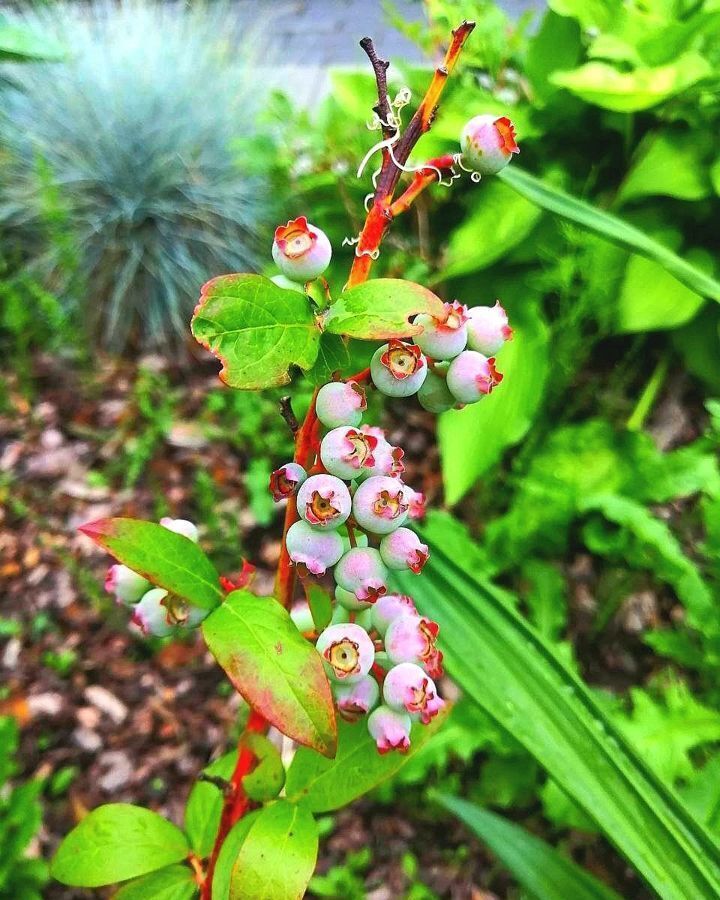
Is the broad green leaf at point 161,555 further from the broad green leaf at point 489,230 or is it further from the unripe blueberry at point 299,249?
the broad green leaf at point 489,230

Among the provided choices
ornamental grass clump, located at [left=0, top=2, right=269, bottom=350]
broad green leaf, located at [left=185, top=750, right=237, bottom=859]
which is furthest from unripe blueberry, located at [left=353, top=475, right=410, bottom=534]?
ornamental grass clump, located at [left=0, top=2, right=269, bottom=350]

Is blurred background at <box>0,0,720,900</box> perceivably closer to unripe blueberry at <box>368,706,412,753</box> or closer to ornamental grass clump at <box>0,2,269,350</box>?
ornamental grass clump at <box>0,2,269,350</box>

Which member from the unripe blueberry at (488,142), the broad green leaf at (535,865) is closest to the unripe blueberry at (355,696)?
the unripe blueberry at (488,142)

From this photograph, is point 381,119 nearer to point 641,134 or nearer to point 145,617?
point 145,617

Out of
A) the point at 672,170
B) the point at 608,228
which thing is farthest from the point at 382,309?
the point at 672,170

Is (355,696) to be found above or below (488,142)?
below

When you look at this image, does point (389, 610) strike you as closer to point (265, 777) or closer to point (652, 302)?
point (265, 777)
